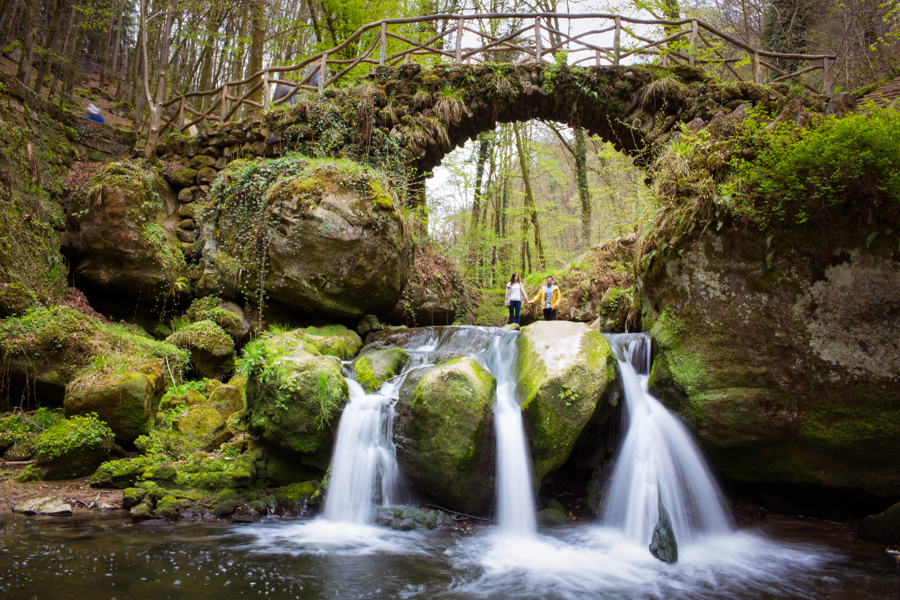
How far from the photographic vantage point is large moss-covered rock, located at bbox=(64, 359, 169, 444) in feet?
19.4

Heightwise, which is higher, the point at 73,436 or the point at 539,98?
the point at 539,98

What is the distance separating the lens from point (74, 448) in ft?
18.4

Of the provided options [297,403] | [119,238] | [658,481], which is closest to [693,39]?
[658,481]

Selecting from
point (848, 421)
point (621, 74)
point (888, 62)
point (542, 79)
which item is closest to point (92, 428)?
point (848, 421)

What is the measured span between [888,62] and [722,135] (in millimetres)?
10783

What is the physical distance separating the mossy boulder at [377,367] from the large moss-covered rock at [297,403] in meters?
0.51

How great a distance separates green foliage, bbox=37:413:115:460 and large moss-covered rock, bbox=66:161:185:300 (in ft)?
12.1

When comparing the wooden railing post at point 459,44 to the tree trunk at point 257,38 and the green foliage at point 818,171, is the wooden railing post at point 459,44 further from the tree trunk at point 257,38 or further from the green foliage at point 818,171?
the green foliage at point 818,171

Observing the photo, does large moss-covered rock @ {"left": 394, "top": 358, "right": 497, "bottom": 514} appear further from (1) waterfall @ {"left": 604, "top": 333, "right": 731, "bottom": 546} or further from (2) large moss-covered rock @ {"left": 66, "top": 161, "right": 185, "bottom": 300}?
(2) large moss-covered rock @ {"left": 66, "top": 161, "right": 185, "bottom": 300}

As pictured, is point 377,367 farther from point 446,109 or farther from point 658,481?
point 446,109

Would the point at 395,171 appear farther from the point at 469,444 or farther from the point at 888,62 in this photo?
the point at 888,62

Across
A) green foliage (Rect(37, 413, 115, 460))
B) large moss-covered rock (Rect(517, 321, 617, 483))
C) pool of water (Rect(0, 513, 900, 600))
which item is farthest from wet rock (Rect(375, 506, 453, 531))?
green foliage (Rect(37, 413, 115, 460))

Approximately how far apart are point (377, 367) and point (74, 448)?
12.5 ft

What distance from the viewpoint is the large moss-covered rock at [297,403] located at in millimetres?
5559
